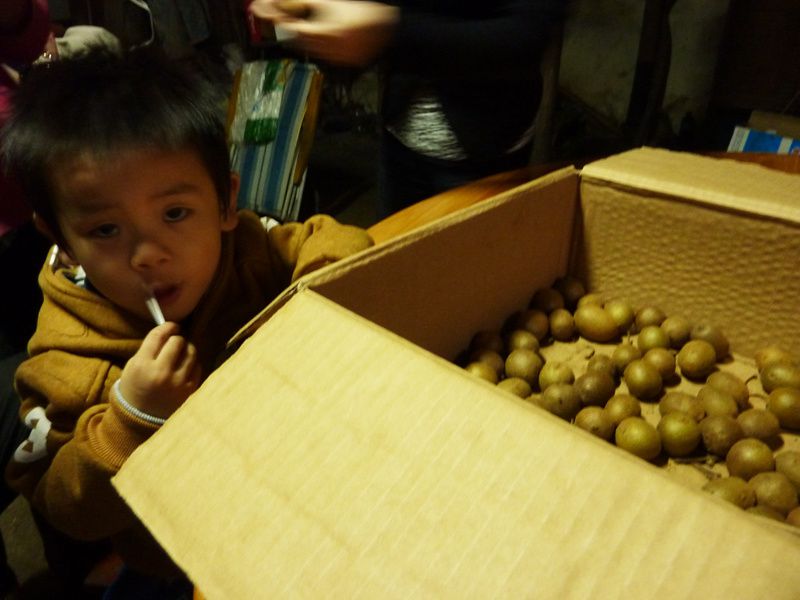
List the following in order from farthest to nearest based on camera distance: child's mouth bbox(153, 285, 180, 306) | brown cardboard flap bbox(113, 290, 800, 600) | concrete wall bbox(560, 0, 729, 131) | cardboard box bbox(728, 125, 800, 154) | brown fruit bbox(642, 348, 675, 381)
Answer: concrete wall bbox(560, 0, 729, 131)
cardboard box bbox(728, 125, 800, 154)
brown fruit bbox(642, 348, 675, 381)
child's mouth bbox(153, 285, 180, 306)
brown cardboard flap bbox(113, 290, 800, 600)

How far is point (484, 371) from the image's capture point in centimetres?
70

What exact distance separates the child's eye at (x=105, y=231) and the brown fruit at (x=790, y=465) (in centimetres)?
68

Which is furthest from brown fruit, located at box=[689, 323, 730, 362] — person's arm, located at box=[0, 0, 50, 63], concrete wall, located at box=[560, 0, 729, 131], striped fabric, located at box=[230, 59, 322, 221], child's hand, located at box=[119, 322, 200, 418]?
concrete wall, located at box=[560, 0, 729, 131]

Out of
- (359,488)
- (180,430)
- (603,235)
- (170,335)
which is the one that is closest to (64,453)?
(170,335)

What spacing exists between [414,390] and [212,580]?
150mm

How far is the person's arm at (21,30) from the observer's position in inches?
40.4

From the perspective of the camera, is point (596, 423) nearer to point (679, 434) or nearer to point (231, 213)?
point (679, 434)

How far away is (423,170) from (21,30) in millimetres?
755

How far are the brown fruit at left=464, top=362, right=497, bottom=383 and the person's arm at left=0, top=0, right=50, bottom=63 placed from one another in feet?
3.16

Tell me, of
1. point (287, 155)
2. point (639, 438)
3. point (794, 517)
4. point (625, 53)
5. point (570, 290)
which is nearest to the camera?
point (794, 517)

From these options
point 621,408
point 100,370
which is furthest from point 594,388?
point 100,370

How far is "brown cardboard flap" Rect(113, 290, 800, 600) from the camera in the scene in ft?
0.90

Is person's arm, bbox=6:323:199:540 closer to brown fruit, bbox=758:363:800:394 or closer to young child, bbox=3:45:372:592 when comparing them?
young child, bbox=3:45:372:592

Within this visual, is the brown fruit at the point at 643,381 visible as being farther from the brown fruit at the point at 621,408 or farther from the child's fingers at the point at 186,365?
the child's fingers at the point at 186,365
